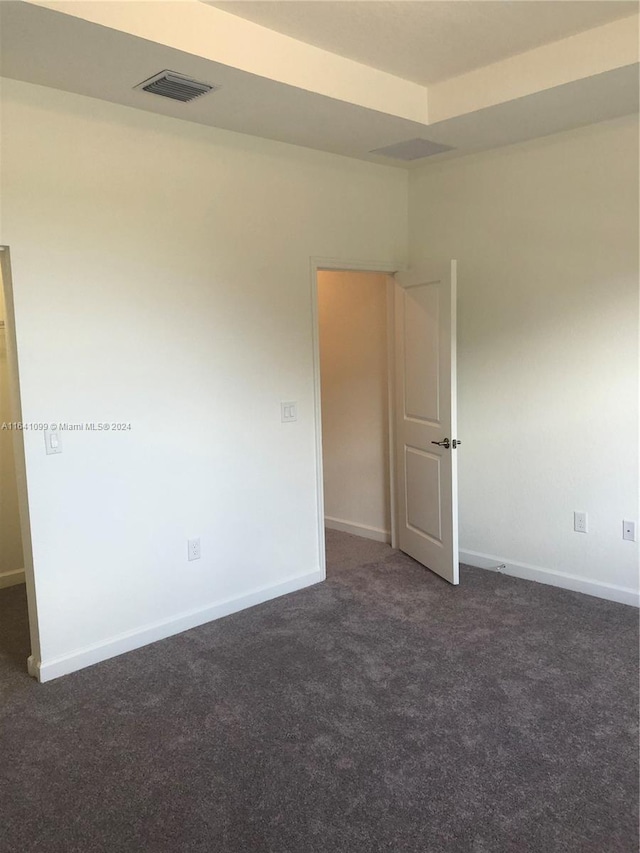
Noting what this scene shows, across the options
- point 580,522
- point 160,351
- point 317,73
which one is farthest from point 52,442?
point 580,522

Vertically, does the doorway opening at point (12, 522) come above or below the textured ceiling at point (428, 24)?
below

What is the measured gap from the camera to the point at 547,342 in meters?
3.86

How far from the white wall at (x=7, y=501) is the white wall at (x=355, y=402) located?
240cm

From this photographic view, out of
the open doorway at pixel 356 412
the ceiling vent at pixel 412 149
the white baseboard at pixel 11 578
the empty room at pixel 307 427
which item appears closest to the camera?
the empty room at pixel 307 427

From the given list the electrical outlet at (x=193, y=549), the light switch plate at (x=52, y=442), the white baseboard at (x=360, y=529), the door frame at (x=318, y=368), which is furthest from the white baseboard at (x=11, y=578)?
the white baseboard at (x=360, y=529)

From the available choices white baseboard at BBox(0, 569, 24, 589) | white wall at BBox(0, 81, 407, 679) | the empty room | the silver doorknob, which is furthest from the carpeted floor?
the silver doorknob

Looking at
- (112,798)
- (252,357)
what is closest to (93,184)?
(252,357)

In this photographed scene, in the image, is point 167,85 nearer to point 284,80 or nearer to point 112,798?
point 284,80

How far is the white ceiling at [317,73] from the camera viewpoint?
7.84 feet

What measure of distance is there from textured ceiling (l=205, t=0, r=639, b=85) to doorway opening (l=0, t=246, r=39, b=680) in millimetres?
1583

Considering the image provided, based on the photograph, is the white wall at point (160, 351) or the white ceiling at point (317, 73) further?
the white wall at point (160, 351)

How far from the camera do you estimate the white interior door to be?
393 centimetres

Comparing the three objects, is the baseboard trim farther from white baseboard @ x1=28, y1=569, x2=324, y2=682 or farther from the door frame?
white baseboard @ x1=28, y1=569, x2=324, y2=682

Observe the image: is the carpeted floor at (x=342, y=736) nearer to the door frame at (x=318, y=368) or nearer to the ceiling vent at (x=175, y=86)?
the door frame at (x=318, y=368)
